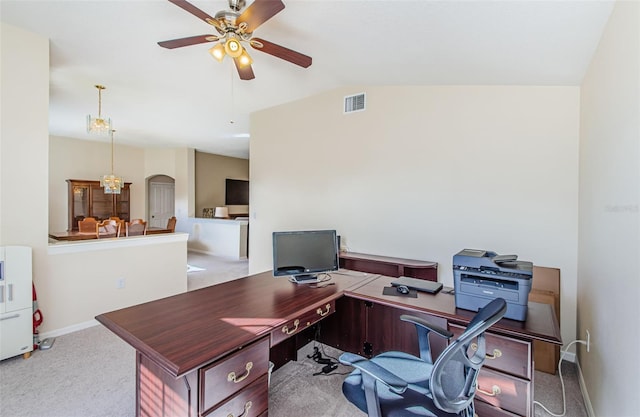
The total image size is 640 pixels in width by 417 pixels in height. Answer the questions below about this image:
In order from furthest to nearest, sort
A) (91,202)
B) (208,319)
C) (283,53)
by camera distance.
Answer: (91,202)
(283,53)
(208,319)

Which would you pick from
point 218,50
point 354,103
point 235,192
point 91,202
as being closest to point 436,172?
point 354,103

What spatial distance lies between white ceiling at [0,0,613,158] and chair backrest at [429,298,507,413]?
1.65 meters

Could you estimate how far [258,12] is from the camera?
1724 mm

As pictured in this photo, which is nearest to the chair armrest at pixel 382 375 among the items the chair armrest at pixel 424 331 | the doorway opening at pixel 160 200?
the chair armrest at pixel 424 331

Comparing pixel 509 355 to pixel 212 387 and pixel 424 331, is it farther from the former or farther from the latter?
pixel 212 387

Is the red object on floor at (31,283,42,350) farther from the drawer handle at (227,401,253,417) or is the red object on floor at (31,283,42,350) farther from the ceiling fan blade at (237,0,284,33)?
the ceiling fan blade at (237,0,284,33)

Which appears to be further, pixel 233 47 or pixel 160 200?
pixel 160 200

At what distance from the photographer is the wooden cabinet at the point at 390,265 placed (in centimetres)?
310

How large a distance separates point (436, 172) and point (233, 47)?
7.60ft

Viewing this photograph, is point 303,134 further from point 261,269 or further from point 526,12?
point 526,12

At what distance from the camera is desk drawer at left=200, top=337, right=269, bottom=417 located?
4.08 feet

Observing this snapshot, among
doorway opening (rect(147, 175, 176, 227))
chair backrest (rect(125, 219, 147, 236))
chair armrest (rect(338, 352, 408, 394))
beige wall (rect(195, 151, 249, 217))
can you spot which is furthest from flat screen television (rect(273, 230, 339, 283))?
doorway opening (rect(147, 175, 176, 227))

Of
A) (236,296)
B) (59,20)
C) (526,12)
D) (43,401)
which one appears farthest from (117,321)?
(526,12)

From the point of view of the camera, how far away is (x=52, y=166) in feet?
21.5
